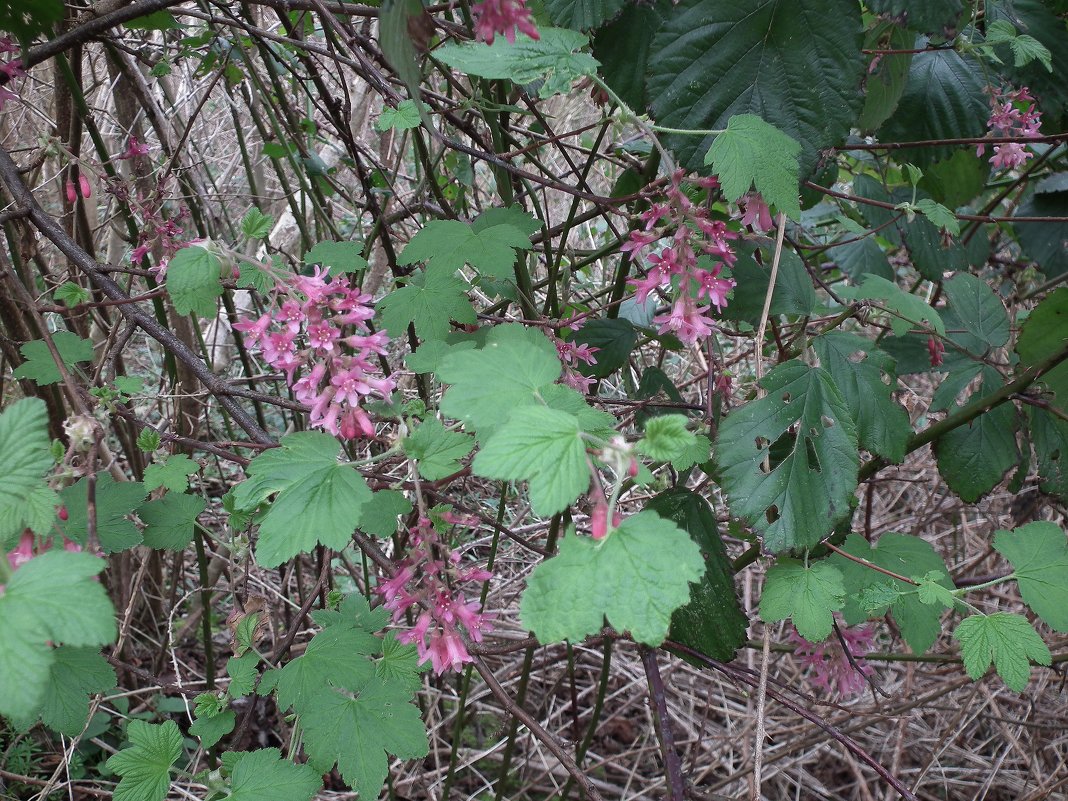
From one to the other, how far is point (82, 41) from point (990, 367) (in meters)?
2.01

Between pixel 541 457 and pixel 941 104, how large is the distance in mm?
1699

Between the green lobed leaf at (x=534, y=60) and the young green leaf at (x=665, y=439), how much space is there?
1.66ft

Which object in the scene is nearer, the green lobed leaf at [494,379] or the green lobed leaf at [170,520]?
the green lobed leaf at [494,379]

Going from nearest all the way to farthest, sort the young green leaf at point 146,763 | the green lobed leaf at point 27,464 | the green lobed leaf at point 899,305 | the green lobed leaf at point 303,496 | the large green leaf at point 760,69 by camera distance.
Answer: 1. the green lobed leaf at point 27,464
2. the green lobed leaf at point 303,496
3. the large green leaf at point 760,69
4. the young green leaf at point 146,763
5. the green lobed leaf at point 899,305

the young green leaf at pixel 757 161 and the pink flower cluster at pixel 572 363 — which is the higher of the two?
the young green leaf at pixel 757 161

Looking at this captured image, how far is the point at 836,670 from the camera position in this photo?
1689 mm

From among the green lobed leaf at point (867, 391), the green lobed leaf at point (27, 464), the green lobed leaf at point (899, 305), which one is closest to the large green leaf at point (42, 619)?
the green lobed leaf at point (27, 464)

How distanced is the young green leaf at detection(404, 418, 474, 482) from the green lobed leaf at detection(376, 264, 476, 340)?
13.9 inches

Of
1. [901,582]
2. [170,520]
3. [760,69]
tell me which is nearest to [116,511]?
[170,520]

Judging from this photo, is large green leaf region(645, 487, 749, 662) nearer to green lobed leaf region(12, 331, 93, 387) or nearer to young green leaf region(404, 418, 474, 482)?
young green leaf region(404, 418, 474, 482)

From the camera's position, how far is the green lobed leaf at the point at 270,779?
125 cm

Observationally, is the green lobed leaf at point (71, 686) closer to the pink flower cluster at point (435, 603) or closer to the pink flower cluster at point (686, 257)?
the pink flower cluster at point (435, 603)

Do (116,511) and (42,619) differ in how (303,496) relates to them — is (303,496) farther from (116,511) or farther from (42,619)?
(116,511)

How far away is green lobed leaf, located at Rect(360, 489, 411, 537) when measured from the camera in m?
1.23
